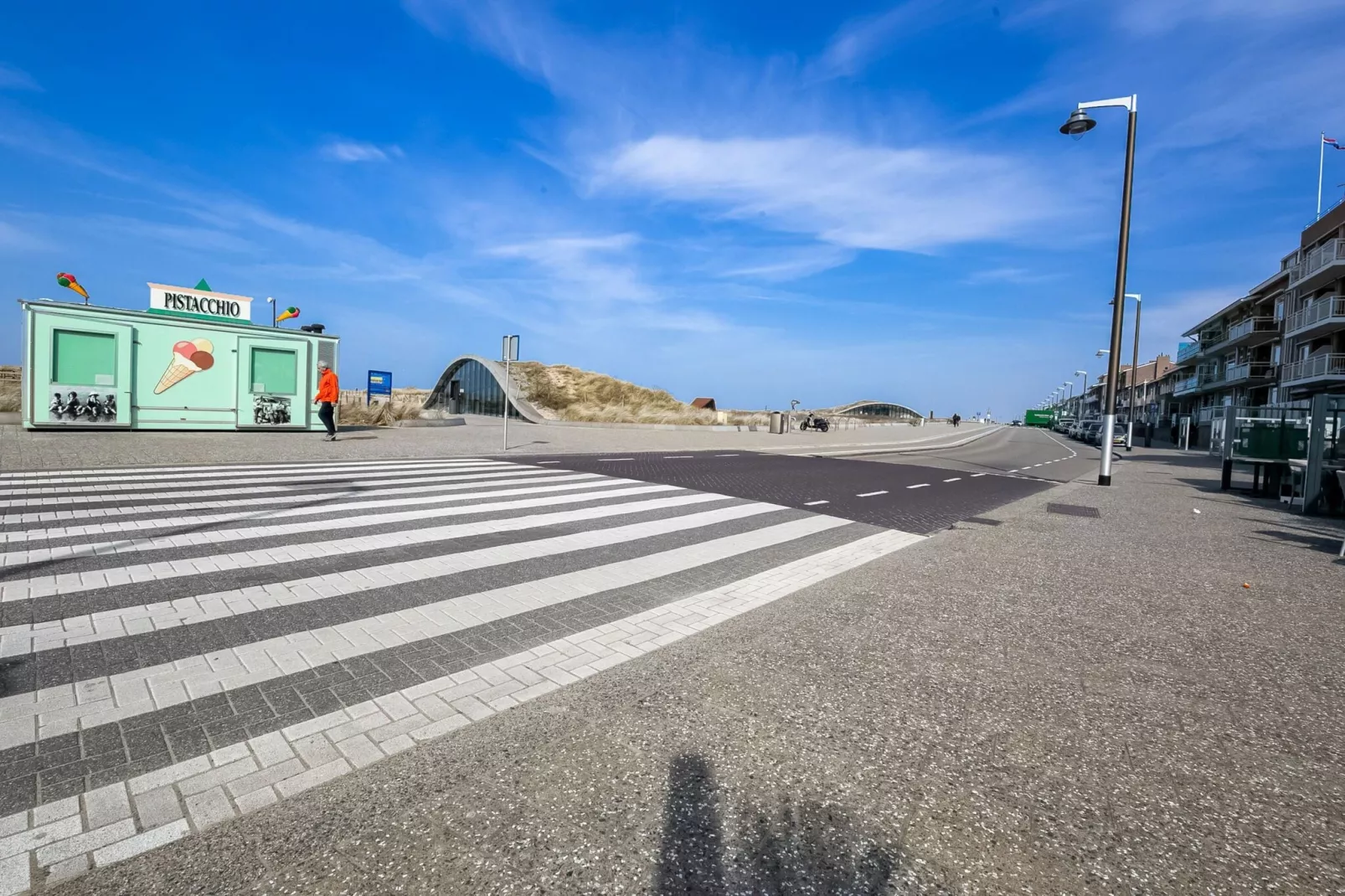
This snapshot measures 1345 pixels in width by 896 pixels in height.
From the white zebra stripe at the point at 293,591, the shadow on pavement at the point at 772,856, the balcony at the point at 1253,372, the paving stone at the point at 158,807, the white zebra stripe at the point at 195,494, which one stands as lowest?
the paving stone at the point at 158,807

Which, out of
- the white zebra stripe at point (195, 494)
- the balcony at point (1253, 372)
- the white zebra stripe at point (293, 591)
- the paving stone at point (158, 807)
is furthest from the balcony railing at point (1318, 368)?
the paving stone at point (158, 807)

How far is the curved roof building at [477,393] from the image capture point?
42.1 metres

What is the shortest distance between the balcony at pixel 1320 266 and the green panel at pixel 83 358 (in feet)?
176

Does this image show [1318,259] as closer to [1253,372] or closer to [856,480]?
[1253,372]

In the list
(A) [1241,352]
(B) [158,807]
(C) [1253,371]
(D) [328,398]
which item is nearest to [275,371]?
(D) [328,398]

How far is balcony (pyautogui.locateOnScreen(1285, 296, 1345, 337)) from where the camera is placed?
35906 millimetres

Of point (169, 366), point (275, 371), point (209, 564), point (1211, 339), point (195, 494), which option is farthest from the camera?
point (1211, 339)

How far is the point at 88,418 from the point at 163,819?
18376mm

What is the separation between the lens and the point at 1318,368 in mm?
36906

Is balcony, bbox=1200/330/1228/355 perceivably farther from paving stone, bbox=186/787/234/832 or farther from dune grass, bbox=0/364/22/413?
dune grass, bbox=0/364/22/413

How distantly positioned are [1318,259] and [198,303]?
179ft

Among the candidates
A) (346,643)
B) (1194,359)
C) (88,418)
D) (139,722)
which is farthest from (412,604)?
(1194,359)

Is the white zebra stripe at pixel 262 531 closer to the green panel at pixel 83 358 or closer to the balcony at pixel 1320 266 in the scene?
the green panel at pixel 83 358

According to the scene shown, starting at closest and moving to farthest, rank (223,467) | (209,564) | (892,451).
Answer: (209,564) → (223,467) → (892,451)
